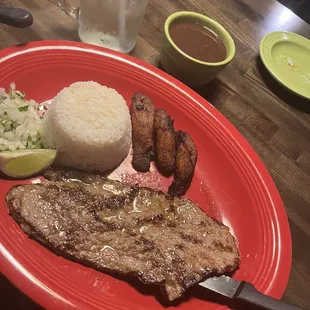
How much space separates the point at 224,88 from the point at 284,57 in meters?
0.63

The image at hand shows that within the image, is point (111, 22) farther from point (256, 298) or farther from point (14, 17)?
point (256, 298)

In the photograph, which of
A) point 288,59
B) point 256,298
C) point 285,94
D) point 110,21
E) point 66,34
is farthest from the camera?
point 288,59

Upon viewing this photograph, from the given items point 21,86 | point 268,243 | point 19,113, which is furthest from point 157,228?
point 21,86

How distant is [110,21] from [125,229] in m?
1.09

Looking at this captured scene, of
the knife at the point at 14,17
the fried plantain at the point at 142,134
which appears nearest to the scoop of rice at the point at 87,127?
the fried plantain at the point at 142,134

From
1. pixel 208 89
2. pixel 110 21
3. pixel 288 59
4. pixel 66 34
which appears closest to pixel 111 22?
pixel 110 21

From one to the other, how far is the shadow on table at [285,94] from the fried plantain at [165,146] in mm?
1035

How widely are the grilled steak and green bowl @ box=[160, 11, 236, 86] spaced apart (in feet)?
2.49

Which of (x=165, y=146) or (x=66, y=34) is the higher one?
(x=165, y=146)

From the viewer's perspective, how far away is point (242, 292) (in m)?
1.42

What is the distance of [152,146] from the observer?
1.82 m

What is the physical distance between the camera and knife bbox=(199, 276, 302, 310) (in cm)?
138

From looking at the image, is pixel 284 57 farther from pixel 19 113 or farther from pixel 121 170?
pixel 19 113

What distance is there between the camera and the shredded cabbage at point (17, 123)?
160 cm
